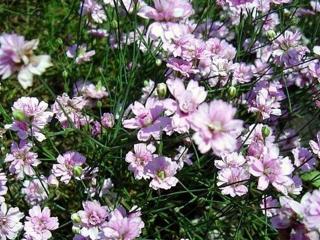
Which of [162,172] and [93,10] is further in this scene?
[93,10]

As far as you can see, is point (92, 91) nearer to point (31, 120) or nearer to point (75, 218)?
point (31, 120)

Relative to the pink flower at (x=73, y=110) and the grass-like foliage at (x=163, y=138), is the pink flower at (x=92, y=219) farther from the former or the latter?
the pink flower at (x=73, y=110)

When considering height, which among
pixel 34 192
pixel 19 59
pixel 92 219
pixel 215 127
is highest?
pixel 19 59

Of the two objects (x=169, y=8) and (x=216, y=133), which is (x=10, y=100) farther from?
(x=216, y=133)

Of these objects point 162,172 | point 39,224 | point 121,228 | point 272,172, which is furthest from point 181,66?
point 39,224

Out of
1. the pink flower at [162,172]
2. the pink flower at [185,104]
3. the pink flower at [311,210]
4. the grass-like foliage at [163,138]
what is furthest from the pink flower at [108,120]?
the pink flower at [311,210]

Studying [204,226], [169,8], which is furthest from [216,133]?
[204,226]
